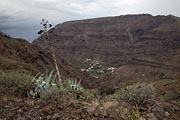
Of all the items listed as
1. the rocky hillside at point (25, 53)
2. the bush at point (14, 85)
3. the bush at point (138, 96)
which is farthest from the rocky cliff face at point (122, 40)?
the bush at point (14, 85)

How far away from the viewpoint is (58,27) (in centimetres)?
11006

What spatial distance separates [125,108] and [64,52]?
82876mm

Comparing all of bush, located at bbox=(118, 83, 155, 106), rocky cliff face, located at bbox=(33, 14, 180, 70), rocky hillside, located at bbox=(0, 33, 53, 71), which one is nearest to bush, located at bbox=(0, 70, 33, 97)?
bush, located at bbox=(118, 83, 155, 106)

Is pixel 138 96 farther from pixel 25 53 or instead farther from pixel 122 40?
pixel 122 40

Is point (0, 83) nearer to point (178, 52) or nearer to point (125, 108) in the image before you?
point (125, 108)

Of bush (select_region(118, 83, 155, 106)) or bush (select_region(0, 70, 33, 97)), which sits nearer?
bush (select_region(0, 70, 33, 97))

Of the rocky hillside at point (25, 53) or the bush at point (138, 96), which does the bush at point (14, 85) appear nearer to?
the bush at point (138, 96)

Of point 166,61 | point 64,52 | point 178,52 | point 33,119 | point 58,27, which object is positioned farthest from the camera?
point 58,27

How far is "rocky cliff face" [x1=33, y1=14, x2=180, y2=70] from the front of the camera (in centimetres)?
8212

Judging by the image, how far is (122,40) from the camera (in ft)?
325

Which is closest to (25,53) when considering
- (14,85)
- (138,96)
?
(14,85)

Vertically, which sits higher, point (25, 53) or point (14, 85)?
point (14, 85)

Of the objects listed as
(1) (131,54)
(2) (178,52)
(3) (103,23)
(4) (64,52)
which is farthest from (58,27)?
(2) (178,52)

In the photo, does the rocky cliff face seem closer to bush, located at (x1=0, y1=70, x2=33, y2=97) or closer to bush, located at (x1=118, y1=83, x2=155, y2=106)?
bush, located at (x1=118, y1=83, x2=155, y2=106)
